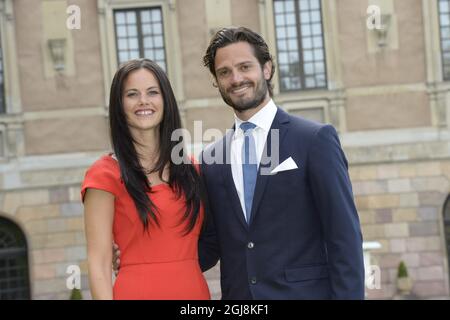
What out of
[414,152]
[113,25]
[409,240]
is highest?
[113,25]

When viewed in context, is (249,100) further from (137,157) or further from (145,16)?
(145,16)

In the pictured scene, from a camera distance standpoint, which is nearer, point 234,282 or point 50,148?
point 234,282

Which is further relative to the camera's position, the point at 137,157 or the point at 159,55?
the point at 159,55

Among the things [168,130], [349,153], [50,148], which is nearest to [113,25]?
[50,148]

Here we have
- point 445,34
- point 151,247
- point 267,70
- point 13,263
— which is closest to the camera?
point 151,247

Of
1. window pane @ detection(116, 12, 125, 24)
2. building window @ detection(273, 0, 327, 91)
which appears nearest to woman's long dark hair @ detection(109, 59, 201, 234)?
building window @ detection(273, 0, 327, 91)

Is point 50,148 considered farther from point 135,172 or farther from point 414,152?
point 135,172

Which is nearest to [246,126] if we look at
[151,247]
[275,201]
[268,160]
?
[268,160]

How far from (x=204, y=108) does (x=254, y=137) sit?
10.6 meters

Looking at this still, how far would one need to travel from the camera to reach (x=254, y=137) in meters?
3.65

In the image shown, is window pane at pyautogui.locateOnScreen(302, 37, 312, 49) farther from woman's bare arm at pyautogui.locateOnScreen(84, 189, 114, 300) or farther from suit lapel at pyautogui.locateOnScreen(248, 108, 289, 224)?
woman's bare arm at pyautogui.locateOnScreen(84, 189, 114, 300)

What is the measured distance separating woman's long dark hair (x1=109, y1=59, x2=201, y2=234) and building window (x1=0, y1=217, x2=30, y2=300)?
10919 mm

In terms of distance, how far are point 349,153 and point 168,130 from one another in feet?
34.8

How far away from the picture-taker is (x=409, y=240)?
13.8 meters
